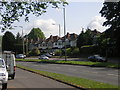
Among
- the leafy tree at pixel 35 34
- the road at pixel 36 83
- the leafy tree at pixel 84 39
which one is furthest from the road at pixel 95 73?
the leafy tree at pixel 35 34

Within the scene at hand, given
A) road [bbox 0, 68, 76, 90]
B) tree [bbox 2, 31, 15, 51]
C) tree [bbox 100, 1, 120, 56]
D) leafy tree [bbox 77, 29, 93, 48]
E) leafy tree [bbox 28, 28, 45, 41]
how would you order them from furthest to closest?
leafy tree [bbox 28, 28, 45, 41] < tree [bbox 2, 31, 15, 51] < leafy tree [bbox 77, 29, 93, 48] < tree [bbox 100, 1, 120, 56] < road [bbox 0, 68, 76, 90]

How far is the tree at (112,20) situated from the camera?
58.6m

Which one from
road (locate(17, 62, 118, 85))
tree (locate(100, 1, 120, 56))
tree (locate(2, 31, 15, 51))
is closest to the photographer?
road (locate(17, 62, 118, 85))

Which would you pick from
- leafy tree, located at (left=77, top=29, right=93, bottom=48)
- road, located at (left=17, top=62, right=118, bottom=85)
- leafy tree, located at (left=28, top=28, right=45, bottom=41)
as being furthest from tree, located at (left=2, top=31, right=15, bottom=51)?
road, located at (left=17, top=62, right=118, bottom=85)

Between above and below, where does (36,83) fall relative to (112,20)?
below

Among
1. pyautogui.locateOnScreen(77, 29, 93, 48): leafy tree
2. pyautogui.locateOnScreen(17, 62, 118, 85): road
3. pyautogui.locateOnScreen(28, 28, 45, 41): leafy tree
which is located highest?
pyautogui.locateOnScreen(28, 28, 45, 41): leafy tree

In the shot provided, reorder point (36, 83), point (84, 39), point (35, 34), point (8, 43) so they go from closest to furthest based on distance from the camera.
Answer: point (36, 83)
point (84, 39)
point (8, 43)
point (35, 34)

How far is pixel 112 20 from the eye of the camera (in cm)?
6047

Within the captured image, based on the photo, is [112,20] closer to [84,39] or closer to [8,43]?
[84,39]

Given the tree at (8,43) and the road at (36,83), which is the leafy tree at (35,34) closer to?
the tree at (8,43)

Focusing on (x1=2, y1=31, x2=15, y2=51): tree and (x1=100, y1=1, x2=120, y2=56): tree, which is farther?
(x1=2, y1=31, x2=15, y2=51): tree

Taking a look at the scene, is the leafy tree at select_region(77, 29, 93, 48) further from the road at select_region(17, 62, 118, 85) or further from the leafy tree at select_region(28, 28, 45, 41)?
the leafy tree at select_region(28, 28, 45, 41)

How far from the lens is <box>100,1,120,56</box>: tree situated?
192ft

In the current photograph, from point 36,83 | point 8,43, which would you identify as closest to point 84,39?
point 8,43
